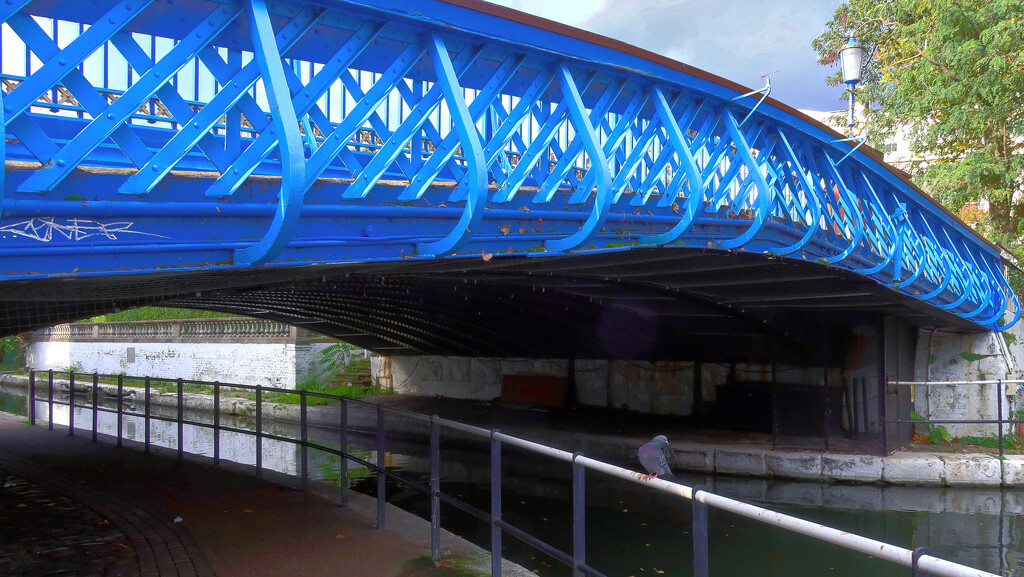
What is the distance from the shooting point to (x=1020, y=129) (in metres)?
23.4

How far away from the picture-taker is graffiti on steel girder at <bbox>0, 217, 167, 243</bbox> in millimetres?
3809

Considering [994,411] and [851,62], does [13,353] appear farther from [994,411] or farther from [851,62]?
[851,62]

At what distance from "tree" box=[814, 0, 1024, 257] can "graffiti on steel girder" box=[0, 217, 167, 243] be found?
2102cm

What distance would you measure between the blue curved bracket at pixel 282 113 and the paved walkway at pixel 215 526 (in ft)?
9.55

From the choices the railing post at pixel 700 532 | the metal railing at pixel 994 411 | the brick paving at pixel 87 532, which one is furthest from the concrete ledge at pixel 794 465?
the railing post at pixel 700 532

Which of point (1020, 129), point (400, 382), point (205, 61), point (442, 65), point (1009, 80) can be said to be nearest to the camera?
point (205, 61)

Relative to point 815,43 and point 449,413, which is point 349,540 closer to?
point 449,413

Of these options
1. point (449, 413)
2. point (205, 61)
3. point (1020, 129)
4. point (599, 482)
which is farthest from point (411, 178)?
point (1020, 129)

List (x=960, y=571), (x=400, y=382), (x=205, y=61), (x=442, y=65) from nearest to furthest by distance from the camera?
(x=960, y=571), (x=205, y=61), (x=442, y=65), (x=400, y=382)

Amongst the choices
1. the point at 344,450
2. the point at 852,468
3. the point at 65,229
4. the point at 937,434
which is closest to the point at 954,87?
the point at 937,434

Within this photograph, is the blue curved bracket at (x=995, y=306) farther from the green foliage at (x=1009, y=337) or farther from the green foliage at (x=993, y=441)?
the green foliage at (x=993, y=441)

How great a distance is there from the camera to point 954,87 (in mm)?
22047

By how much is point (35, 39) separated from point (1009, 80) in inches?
933

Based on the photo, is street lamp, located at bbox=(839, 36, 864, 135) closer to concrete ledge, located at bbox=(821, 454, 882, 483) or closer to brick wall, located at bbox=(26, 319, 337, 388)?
concrete ledge, located at bbox=(821, 454, 882, 483)
